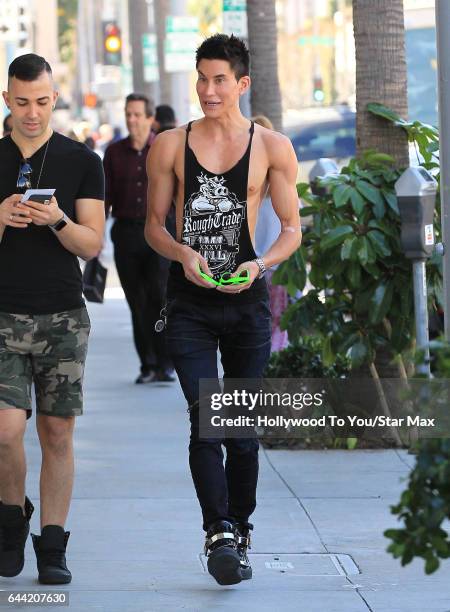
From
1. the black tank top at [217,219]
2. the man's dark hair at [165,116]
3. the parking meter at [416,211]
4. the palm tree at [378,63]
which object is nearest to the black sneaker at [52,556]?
the black tank top at [217,219]

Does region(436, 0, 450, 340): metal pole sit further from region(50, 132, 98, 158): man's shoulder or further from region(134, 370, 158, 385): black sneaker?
region(134, 370, 158, 385): black sneaker

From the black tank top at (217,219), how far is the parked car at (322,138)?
15.9m

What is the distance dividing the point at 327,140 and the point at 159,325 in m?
16.5

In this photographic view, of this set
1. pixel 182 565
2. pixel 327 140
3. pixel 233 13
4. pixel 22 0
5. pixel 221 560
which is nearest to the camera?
pixel 221 560

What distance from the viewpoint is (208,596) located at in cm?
595

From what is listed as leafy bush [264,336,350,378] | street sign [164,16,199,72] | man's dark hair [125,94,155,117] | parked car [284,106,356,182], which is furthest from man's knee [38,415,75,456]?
parked car [284,106,356,182]

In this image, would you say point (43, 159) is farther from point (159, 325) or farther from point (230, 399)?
point (230, 399)

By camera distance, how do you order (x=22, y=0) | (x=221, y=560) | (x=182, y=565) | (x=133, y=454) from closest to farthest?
(x=221, y=560) < (x=182, y=565) < (x=133, y=454) < (x=22, y=0)

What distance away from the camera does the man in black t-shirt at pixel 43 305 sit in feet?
19.6

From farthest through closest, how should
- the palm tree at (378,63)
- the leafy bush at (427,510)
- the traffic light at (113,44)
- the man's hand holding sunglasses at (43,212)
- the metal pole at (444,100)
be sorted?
the traffic light at (113,44) < the palm tree at (378,63) < the metal pole at (444,100) < the man's hand holding sunglasses at (43,212) < the leafy bush at (427,510)

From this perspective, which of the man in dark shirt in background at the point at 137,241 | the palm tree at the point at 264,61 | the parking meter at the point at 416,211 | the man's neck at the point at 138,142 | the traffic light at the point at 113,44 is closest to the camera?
the parking meter at the point at 416,211

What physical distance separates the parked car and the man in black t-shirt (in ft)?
52.4

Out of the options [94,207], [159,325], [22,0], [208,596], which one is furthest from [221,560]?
[22,0]

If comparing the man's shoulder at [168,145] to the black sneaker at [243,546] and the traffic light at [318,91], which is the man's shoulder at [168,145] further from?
the traffic light at [318,91]
